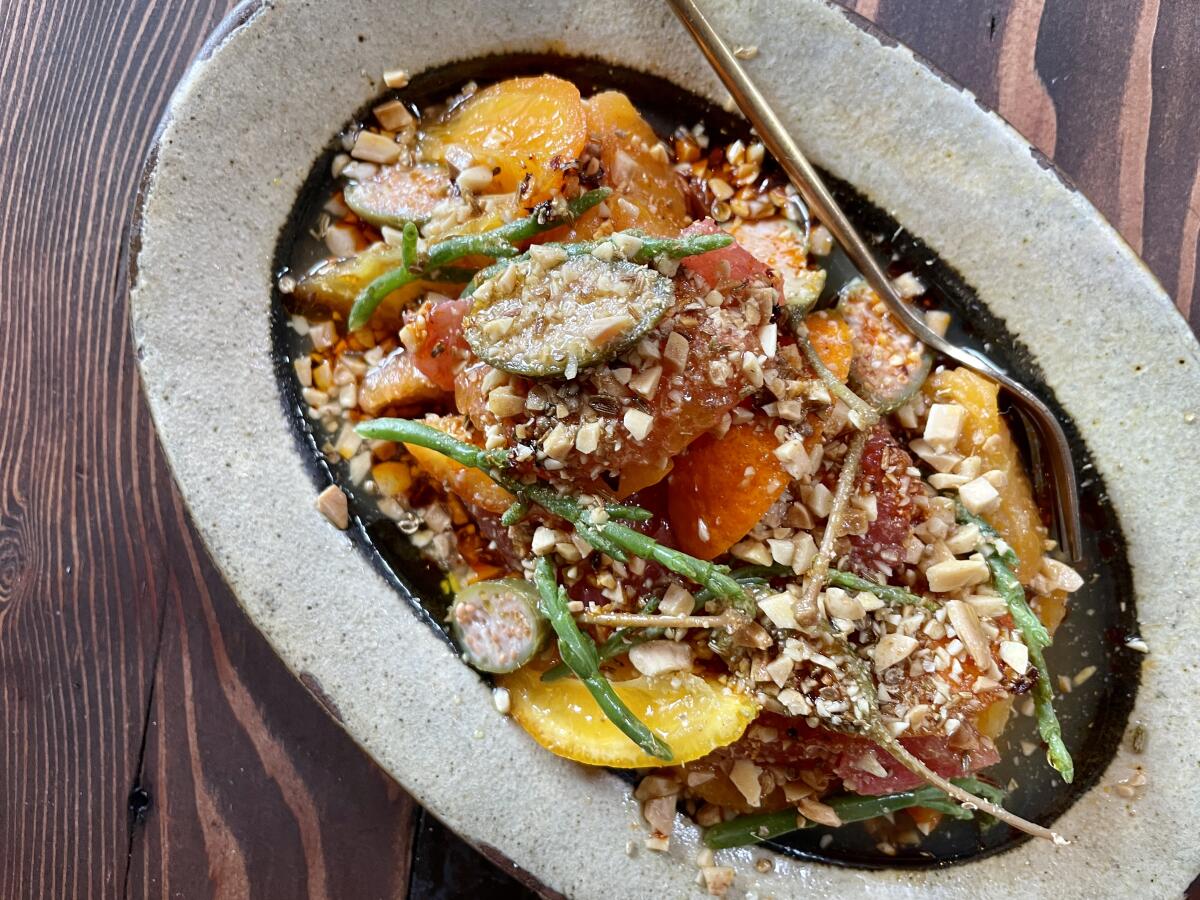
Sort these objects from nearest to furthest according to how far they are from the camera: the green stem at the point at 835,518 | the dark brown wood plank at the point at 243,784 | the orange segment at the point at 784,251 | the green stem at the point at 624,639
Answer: the green stem at the point at 835,518 < the green stem at the point at 624,639 < the orange segment at the point at 784,251 < the dark brown wood plank at the point at 243,784

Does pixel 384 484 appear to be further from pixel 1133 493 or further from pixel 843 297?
pixel 1133 493

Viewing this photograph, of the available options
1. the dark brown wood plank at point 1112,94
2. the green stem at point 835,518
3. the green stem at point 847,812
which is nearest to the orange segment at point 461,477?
the green stem at point 835,518

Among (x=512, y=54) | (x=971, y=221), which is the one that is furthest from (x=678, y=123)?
(x=971, y=221)

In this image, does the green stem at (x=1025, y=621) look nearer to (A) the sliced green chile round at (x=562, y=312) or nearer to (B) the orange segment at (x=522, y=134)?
(A) the sliced green chile round at (x=562, y=312)

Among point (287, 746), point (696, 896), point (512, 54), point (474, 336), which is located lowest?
point (696, 896)

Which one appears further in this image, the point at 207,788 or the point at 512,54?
the point at 207,788

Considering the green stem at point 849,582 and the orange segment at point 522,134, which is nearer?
the green stem at point 849,582
